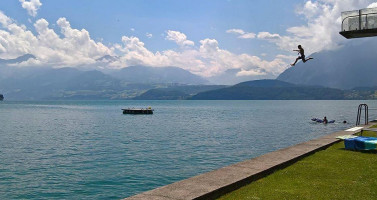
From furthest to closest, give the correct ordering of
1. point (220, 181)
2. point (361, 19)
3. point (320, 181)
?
point (361, 19) → point (320, 181) → point (220, 181)

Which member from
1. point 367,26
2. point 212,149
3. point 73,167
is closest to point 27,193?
point 73,167

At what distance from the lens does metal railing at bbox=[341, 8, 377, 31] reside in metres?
21.7

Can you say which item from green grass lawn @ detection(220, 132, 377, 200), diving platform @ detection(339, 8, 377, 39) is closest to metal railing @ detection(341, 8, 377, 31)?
diving platform @ detection(339, 8, 377, 39)

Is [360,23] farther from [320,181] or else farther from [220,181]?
[220,181]

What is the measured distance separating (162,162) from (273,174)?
19070 millimetres

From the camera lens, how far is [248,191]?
1081 cm

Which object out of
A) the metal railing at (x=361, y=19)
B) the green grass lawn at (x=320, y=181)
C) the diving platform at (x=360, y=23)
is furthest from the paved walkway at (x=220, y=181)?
the metal railing at (x=361, y=19)

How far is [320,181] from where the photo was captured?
11.9 meters

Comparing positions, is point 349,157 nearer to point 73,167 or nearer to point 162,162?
point 162,162

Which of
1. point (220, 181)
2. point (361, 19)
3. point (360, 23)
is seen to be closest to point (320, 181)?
point (220, 181)

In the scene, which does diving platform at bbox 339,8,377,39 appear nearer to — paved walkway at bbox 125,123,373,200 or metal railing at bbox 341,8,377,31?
metal railing at bbox 341,8,377,31

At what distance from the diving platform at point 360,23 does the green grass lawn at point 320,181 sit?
9.73 meters

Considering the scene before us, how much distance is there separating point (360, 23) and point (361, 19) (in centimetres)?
27

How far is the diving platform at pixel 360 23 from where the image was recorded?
21734 millimetres
